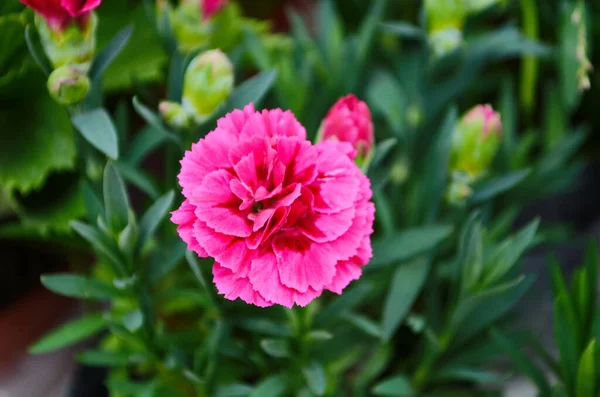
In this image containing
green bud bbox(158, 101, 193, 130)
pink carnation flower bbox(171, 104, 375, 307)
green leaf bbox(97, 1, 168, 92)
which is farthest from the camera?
green leaf bbox(97, 1, 168, 92)

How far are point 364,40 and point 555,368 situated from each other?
359mm

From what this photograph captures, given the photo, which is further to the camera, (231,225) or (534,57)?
(534,57)

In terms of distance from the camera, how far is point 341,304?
45 centimetres

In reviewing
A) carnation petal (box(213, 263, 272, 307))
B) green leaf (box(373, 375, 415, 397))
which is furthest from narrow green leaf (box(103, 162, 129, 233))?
green leaf (box(373, 375, 415, 397))

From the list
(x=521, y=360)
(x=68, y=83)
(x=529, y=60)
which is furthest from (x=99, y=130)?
(x=529, y=60)

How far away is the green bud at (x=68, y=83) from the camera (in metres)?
0.38

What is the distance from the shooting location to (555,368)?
1.57ft

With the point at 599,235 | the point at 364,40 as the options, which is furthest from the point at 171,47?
the point at 599,235

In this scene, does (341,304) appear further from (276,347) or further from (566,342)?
(566,342)

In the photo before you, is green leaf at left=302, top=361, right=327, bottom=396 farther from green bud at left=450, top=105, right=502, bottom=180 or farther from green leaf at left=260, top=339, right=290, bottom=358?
green bud at left=450, top=105, right=502, bottom=180

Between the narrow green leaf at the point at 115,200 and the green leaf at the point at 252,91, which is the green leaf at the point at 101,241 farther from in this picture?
the green leaf at the point at 252,91

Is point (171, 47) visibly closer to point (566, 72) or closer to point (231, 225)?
point (231, 225)

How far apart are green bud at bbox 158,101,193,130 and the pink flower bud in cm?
10

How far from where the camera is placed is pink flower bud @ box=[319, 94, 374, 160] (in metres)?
0.38
